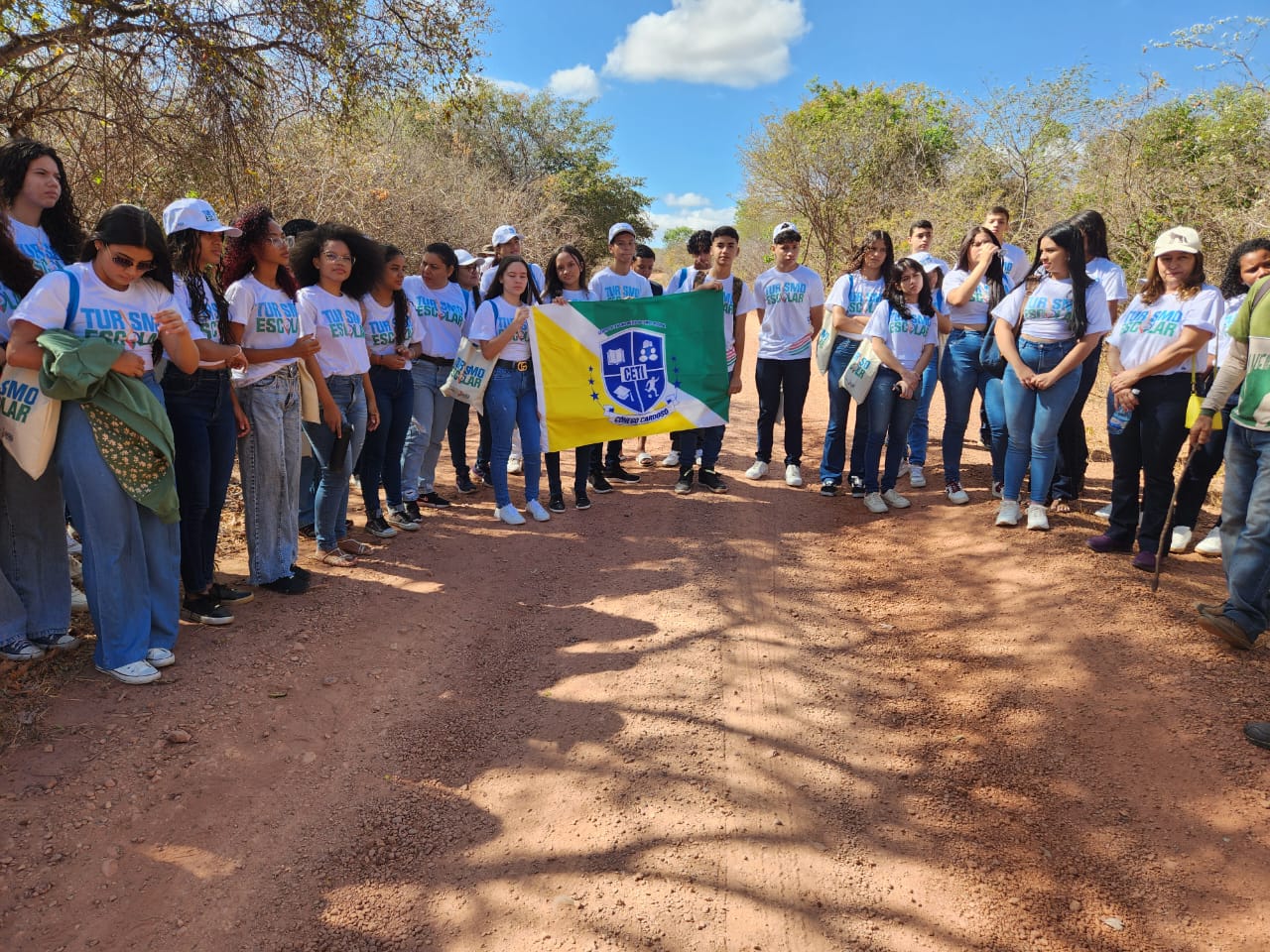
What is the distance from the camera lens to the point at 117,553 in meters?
3.39

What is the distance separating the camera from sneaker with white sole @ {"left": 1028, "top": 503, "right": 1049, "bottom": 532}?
5512mm

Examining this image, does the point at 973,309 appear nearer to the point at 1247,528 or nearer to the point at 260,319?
the point at 1247,528

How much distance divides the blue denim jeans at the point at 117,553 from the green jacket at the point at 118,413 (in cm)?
6

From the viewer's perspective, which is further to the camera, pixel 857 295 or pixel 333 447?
pixel 857 295

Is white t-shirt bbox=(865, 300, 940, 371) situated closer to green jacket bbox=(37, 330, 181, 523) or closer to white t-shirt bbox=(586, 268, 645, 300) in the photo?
white t-shirt bbox=(586, 268, 645, 300)

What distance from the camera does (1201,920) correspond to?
250 centimetres

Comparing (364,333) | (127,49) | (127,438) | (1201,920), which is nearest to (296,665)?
(127,438)

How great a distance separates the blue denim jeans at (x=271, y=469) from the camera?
4316 millimetres

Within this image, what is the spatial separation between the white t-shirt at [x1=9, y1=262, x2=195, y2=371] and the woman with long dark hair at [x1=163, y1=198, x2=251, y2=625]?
0.17m

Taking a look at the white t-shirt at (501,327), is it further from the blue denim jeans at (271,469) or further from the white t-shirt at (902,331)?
the white t-shirt at (902,331)

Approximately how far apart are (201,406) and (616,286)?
150 inches

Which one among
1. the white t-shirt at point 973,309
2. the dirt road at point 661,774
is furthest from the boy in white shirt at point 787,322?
the dirt road at point 661,774

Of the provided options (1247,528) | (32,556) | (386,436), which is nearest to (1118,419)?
(1247,528)

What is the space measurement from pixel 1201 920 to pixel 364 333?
195 inches
